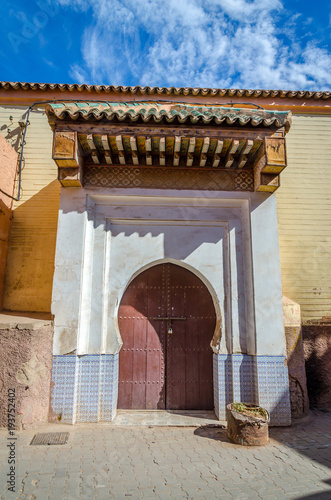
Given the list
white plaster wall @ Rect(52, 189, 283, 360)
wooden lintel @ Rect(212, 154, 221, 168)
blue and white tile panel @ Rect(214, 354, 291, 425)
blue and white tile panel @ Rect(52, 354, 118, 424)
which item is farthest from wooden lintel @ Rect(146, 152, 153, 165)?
blue and white tile panel @ Rect(214, 354, 291, 425)

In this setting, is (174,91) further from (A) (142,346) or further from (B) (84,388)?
(B) (84,388)

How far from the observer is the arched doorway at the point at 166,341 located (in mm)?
5617

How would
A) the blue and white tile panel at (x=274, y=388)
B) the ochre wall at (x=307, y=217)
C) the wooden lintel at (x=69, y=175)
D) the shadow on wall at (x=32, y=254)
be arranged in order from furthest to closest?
the ochre wall at (x=307, y=217)
the shadow on wall at (x=32, y=254)
the wooden lintel at (x=69, y=175)
the blue and white tile panel at (x=274, y=388)

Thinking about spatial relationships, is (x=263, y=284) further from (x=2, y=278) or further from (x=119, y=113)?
(x=2, y=278)

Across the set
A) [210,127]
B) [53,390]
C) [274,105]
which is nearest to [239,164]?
[210,127]

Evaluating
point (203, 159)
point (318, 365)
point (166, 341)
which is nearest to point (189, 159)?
point (203, 159)

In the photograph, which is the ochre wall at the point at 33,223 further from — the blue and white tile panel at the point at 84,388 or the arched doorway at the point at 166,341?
the arched doorway at the point at 166,341

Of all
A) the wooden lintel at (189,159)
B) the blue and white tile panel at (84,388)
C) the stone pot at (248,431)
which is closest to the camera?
the stone pot at (248,431)

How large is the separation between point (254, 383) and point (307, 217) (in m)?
3.89

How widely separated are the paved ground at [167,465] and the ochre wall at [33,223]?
2.83 meters

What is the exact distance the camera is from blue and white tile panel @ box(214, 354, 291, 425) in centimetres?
505

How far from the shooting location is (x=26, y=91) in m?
7.56

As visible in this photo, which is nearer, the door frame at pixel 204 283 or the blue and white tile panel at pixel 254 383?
the blue and white tile panel at pixel 254 383

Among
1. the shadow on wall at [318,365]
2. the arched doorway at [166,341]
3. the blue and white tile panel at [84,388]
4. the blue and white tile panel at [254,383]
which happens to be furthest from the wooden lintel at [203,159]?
the shadow on wall at [318,365]
